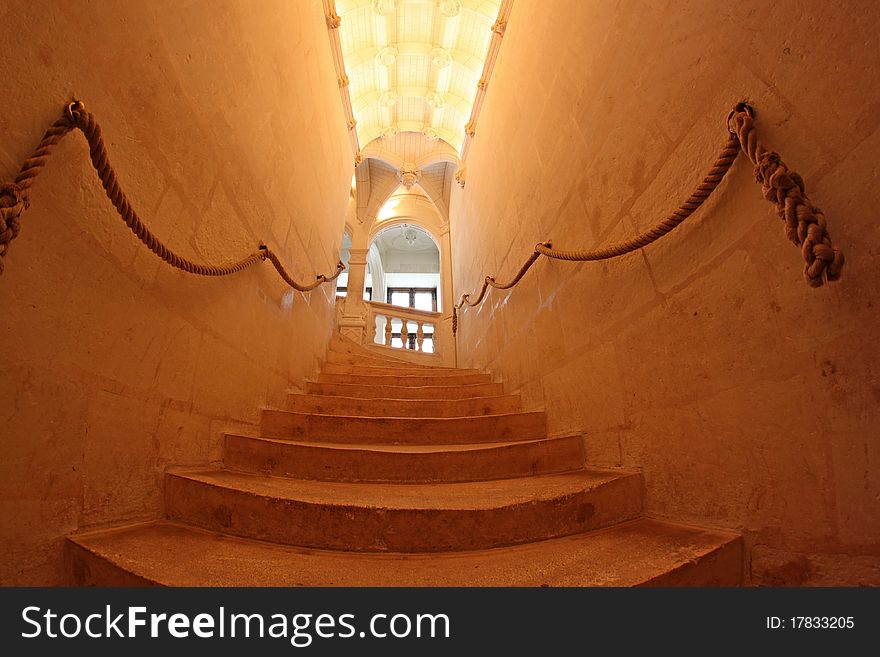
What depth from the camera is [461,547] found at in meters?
1.27

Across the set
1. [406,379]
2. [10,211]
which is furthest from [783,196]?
[406,379]

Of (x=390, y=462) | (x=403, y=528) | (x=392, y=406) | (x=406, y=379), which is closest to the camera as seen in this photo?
(x=403, y=528)

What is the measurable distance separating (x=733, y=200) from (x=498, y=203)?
3.12m

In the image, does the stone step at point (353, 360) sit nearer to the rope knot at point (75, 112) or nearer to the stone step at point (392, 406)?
the stone step at point (392, 406)

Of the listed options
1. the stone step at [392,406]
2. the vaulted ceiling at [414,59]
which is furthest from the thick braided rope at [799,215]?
the vaulted ceiling at [414,59]

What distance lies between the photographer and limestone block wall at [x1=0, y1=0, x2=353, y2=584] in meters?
1.03

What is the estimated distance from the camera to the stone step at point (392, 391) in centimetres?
315

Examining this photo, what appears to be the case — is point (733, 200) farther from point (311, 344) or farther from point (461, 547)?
point (311, 344)

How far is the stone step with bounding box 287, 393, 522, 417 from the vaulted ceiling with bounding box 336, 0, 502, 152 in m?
4.04

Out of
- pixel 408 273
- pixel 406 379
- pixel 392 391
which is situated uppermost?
pixel 408 273

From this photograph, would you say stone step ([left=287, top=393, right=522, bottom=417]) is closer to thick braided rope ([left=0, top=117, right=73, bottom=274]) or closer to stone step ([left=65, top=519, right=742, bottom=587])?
stone step ([left=65, top=519, right=742, bottom=587])

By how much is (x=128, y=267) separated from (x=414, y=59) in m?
5.56

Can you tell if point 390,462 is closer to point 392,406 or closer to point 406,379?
point 392,406

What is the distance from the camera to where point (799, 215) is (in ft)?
2.93
